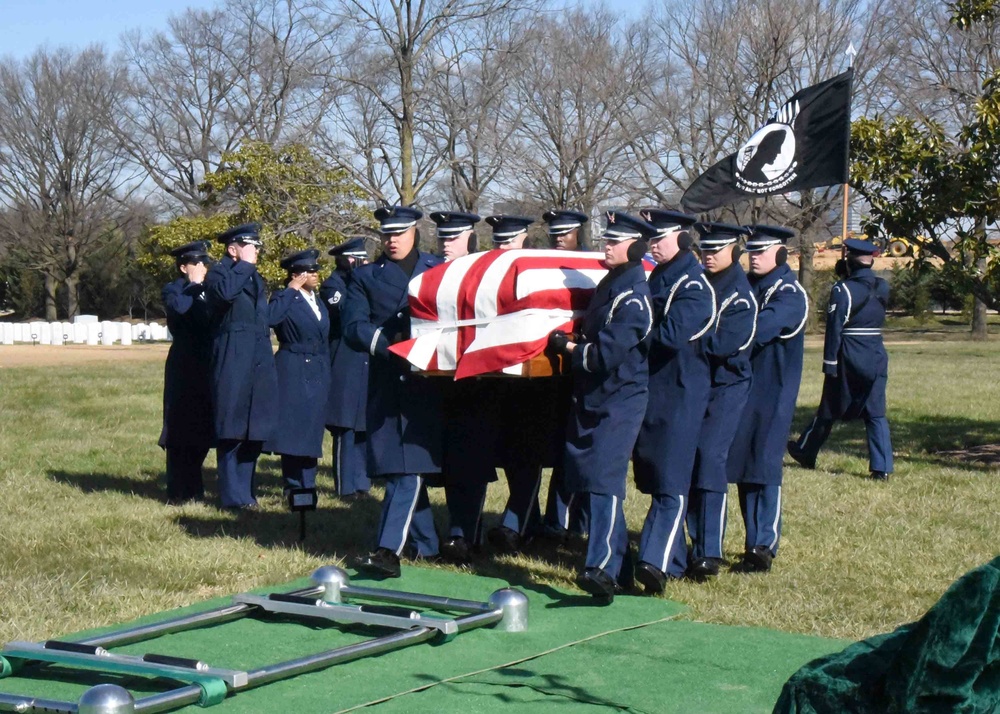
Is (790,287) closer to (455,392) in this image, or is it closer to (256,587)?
(455,392)

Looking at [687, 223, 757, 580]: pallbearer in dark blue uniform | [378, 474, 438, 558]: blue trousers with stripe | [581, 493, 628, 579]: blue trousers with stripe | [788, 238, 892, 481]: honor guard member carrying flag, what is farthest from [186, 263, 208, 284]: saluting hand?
[788, 238, 892, 481]: honor guard member carrying flag

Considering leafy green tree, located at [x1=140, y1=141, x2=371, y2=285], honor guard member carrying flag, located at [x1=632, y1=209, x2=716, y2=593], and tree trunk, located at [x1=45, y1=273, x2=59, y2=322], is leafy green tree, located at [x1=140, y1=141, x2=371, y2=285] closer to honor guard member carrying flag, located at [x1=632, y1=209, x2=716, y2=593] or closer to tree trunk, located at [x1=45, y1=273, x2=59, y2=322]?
honor guard member carrying flag, located at [x1=632, y1=209, x2=716, y2=593]

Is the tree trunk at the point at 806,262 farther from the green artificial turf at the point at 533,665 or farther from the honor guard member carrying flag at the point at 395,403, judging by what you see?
the green artificial turf at the point at 533,665

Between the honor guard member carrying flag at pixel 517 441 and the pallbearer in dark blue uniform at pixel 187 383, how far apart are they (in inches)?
106

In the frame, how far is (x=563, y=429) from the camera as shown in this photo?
287 inches

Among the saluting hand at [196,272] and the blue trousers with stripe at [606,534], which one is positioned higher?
the saluting hand at [196,272]

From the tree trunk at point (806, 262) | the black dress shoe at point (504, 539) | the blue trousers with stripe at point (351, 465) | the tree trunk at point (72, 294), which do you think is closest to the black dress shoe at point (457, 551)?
the black dress shoe at point (504, 539)

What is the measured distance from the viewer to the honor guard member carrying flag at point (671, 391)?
20.9ft

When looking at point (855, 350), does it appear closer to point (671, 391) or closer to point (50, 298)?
point (671, 391)

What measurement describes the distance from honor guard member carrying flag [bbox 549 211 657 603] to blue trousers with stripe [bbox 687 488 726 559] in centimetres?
63

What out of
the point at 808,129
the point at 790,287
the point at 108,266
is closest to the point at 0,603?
the point at 790,287

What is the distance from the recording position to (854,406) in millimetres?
11117

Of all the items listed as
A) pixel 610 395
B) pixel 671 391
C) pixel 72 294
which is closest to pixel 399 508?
pixel 610 395

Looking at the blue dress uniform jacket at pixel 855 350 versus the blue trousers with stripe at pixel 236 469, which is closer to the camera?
the blue trousers with stripe at pixel 236 469
